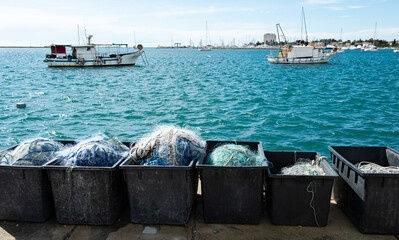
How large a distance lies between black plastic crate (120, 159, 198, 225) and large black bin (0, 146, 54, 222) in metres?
0.96

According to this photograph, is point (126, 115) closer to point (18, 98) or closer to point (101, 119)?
point (101, 119)

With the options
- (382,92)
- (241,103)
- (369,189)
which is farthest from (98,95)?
(369,189)

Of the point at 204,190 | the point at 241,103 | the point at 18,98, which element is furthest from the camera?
the point at 18,98

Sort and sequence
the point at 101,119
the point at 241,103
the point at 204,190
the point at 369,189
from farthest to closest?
the point at 241,103, the point at 101,119, the point at 204,190, the point at 369,189

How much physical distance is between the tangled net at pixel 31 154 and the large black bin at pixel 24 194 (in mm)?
208

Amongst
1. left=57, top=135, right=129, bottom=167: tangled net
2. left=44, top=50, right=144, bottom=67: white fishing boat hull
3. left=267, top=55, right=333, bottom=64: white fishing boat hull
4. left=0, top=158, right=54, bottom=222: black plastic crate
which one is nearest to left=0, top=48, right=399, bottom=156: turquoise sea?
left=57, top=135, right=129, bottom=167: tangled net

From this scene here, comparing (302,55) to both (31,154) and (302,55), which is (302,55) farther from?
(31,154)

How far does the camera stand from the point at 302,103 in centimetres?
1914

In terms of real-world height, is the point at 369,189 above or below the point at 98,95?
above

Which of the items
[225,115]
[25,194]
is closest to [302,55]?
[225,115]

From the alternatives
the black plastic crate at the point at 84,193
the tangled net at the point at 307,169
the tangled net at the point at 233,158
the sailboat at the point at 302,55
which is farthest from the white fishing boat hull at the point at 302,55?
the black plastic crate at the point at 84,193

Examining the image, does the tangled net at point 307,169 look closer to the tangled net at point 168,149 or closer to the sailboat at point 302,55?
the tangled net at point 168,149

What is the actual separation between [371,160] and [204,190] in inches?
93.3

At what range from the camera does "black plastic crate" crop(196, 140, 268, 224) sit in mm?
3576
